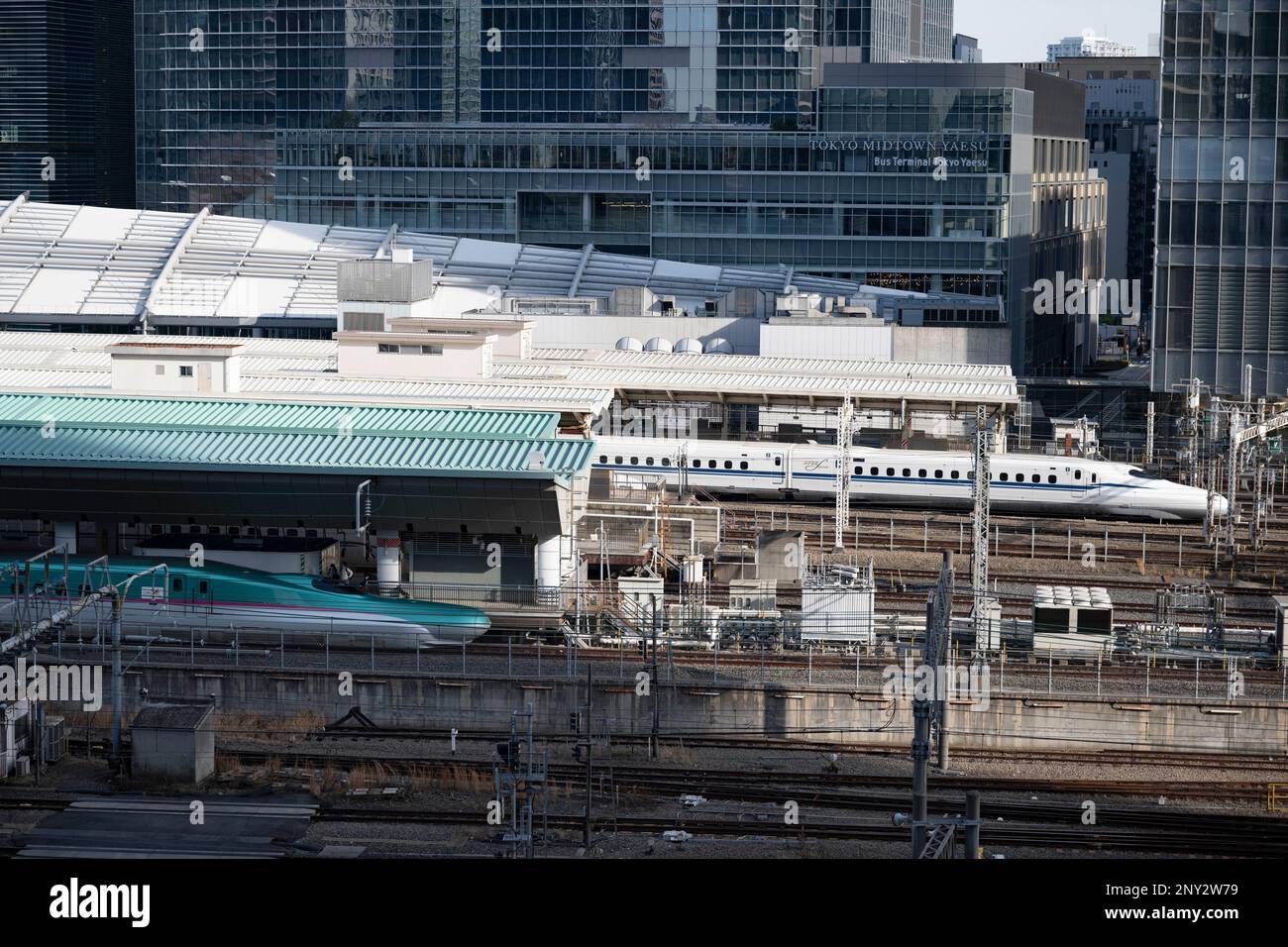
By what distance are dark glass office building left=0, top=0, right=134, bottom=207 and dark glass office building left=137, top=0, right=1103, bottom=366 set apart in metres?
10.1

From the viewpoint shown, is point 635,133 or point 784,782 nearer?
point 784,782

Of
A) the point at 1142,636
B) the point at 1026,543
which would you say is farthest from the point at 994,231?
the point at 1142,636

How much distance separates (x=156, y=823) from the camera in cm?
2167

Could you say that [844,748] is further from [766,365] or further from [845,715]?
[766,365]

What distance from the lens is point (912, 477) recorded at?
45281 millimetres

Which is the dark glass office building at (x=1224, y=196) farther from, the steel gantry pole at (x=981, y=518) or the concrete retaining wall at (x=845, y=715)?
the concrete retaining wall at (x=845, y=715)

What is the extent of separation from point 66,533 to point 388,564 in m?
6.34

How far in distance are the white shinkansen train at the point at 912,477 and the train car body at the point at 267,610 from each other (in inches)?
583

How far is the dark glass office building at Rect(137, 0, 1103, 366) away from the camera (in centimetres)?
8444

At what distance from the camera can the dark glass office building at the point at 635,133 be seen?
277ft
